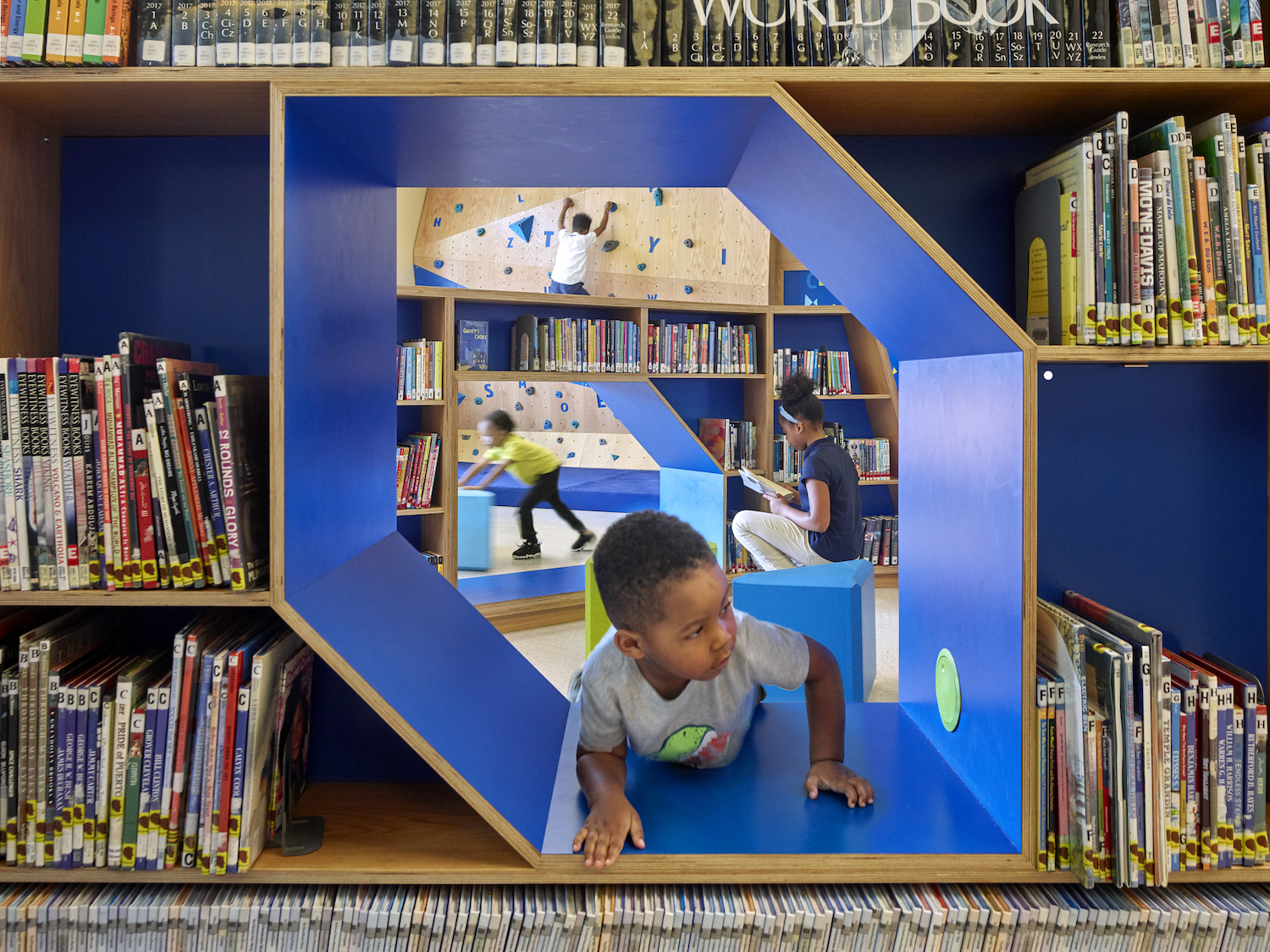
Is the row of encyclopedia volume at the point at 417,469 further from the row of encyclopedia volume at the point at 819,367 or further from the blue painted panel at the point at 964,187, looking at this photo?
the blue painted panel at the point at 964,187

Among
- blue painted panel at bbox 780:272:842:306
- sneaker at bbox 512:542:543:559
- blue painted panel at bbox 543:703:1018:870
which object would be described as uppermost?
blue painted panel at bbox 780:272:842:306

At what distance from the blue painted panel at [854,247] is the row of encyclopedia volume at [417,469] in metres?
3.32

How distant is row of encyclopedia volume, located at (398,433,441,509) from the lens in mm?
4852

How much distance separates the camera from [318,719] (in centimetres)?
184

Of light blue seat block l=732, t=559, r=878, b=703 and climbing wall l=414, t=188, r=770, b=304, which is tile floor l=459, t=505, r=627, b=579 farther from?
light blue seat block l=732, t=559, r=878, b=703

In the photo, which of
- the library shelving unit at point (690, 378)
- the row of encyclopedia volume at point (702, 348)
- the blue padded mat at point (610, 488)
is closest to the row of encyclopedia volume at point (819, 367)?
the library shelving unit at point (690, 378)

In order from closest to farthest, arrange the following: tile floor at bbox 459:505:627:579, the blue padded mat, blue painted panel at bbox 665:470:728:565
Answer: tile floor at bbox 459:505:627:579 → blue painted panel at bbox 665:470:728:565 → the blue padded mat

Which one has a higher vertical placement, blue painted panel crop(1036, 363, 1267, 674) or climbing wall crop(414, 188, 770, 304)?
climbing wall crop(414, 188, 770, 304)

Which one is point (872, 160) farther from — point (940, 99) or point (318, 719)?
point (318, 719)

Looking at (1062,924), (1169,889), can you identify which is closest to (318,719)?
(1062,924)

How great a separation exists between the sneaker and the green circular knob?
169 inches

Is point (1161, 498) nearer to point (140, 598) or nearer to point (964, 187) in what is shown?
point (964, 187)

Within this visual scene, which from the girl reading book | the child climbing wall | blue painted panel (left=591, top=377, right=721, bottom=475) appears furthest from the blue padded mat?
the girl reading book

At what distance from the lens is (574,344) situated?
18.8 ft
